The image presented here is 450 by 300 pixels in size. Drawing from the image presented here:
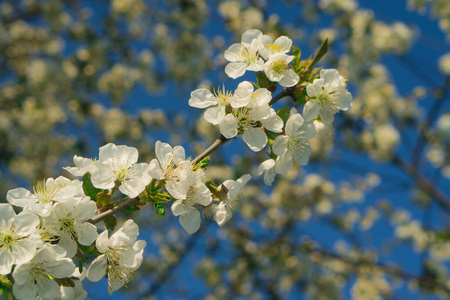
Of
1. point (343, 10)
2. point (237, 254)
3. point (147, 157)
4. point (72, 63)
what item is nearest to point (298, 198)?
point (237, 254)

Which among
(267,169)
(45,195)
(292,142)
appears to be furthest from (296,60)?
(45,195)

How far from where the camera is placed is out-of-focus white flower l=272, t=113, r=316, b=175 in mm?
1224

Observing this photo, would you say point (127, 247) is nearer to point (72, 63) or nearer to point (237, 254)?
point (237, 254)

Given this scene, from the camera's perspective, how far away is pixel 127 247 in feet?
3.68

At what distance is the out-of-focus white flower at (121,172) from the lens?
1.09 meters

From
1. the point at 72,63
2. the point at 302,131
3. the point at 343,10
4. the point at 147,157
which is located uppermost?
the point at 302,131

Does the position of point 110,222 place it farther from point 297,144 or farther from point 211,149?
point 297,144

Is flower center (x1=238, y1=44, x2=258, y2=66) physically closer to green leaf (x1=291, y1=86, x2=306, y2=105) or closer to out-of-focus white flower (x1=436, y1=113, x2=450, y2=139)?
green leaf (x1=291, y1=86, x2=306, y2=105)

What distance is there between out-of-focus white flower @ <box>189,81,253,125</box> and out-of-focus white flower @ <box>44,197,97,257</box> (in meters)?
0.45

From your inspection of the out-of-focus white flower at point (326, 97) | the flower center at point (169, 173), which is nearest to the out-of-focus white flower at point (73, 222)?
the flower center at point (169, 173)

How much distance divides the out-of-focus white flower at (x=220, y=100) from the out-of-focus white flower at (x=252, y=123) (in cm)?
3

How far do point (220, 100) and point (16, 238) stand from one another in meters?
0.71

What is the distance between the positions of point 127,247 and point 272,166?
520 millimetres

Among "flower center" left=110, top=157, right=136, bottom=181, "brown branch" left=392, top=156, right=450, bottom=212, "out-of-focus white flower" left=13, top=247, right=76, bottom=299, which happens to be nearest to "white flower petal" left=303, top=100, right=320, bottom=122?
"flower center" left=110, top=157, right=136, bottom=181
